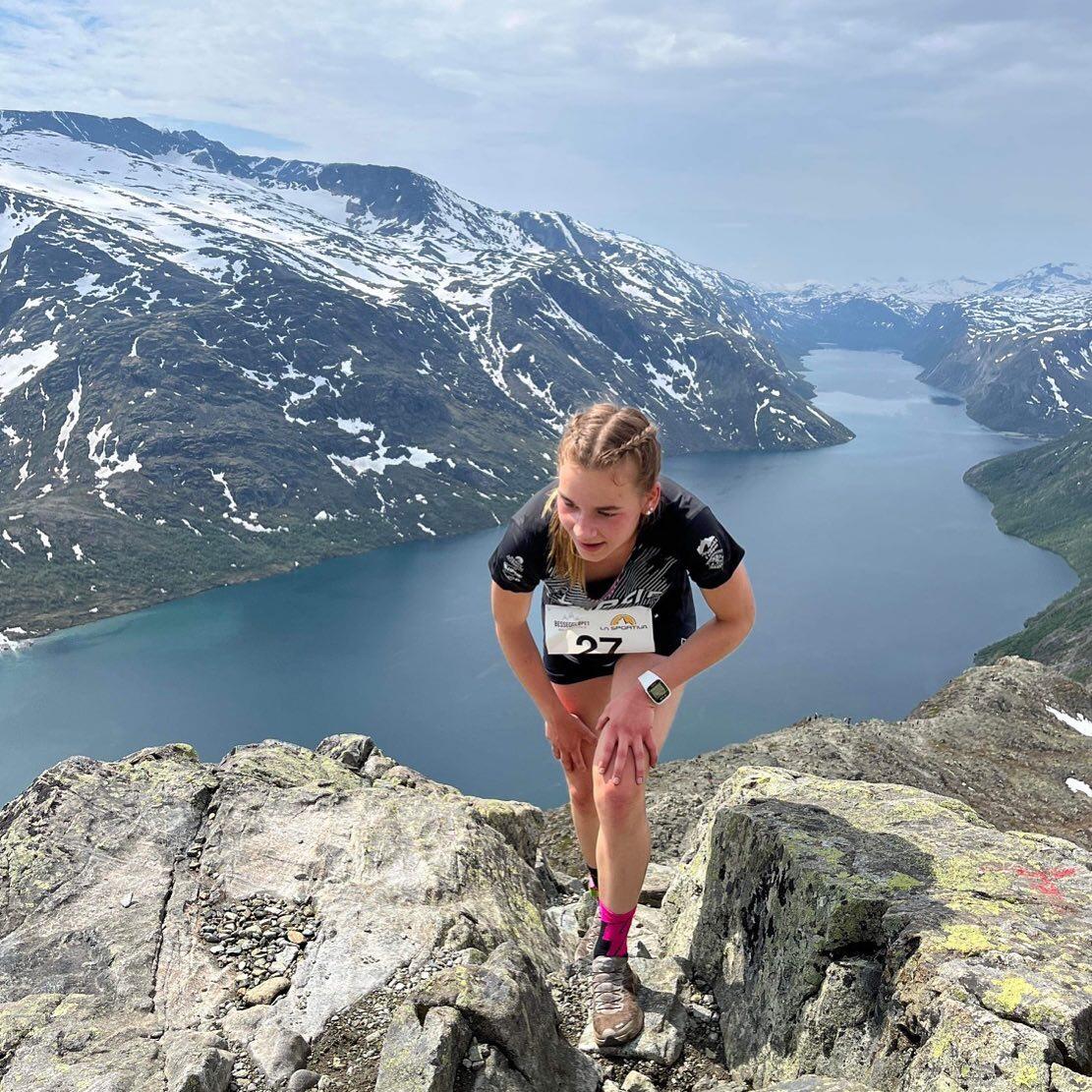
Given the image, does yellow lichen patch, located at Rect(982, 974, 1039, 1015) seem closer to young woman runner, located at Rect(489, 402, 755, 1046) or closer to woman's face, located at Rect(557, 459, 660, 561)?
young woman runner, located at Rect(489, 402, 755, 1046)

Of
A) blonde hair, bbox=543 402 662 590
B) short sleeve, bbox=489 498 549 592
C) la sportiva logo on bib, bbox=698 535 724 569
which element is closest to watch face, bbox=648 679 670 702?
la sportiva logo on bib, bbox=698 535 724 569

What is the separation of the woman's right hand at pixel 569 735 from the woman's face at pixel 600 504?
227 cm

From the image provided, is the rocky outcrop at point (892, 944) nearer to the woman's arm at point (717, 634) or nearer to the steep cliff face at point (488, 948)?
the steep cliff face at point (488, 948)

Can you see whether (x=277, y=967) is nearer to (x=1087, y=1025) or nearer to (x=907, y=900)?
(x=907, y=900)

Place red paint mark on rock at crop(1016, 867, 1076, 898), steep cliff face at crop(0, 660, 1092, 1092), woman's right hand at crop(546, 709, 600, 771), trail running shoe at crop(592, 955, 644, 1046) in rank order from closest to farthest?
steep cliff face at crop(0, 660, 1092, 1092) < red paint mark on rock at crop(1016, 867, 1076, 898) < trail running shoe at crop(592, 955, 644, 1046) < woman's right hand at crop(546, 709, 600, 771)

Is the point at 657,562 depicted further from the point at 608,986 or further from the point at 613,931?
the point at 608,986

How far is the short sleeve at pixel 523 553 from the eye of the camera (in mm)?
6938

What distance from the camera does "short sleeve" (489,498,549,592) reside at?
6.94m

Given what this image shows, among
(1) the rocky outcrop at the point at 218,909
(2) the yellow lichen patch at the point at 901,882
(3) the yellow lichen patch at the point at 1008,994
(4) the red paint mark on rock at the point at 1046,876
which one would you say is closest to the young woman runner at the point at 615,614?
(2) the yellow lichen patch at the point at 901,882

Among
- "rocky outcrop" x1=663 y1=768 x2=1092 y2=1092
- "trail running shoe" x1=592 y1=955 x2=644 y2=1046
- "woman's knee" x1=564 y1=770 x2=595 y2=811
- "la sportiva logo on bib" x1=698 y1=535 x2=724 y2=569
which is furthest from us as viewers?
"woman's knee" x1=564 y1=770 x2=595 y2=811

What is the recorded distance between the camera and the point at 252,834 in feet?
40.6

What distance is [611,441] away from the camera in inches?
235

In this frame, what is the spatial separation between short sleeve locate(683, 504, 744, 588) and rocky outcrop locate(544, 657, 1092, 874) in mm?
31688

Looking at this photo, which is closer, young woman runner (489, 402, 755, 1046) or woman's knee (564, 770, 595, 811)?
young woman runner (489, 402, 755, 1046)
